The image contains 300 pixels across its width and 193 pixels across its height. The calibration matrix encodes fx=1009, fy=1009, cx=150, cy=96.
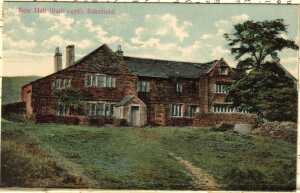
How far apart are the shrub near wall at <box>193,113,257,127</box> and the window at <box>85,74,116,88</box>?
110cm

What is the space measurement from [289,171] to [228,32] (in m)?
1.79

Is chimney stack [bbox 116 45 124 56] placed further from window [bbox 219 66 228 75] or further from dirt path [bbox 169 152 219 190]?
dirt path [bbox 169 152 219 190]

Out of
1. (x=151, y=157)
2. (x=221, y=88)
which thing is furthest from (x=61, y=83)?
(x=221, y=88)

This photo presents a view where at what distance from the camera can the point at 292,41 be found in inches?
467

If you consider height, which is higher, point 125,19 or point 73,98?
point 125,19

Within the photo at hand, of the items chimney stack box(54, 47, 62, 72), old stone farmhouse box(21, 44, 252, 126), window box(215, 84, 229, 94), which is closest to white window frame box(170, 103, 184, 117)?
old stone farmhouse box(21, 44, 252, 126)

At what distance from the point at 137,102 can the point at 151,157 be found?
687 millimetres

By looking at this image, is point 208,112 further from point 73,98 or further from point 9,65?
point 9,65

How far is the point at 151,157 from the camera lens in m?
11.9

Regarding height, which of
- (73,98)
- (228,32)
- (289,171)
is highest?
(228,32)

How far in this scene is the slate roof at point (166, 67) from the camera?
12.0m

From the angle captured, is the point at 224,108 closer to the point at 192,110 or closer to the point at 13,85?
the point at 192,110

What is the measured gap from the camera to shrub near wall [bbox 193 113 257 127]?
12016mm

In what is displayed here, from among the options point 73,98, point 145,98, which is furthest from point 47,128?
point 145,98
